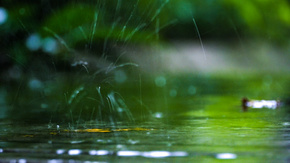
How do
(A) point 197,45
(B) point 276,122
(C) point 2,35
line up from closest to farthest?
(B) point 276,122 < (C) point 2,35 < (A) point 197,45

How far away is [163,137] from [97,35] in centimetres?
1479

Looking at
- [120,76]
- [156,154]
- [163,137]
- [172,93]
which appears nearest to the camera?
[156,154]

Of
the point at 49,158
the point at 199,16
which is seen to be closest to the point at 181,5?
the point at 199,16

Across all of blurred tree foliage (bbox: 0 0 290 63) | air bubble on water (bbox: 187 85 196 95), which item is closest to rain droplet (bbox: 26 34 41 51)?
blurred tree foliage (bbox: 0 0 290 63)

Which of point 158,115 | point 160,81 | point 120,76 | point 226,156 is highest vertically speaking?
point 120,76

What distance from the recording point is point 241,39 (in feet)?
90.0

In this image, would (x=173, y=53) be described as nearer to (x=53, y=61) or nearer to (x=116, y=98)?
(x=53, y=61)

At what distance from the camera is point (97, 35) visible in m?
22.9

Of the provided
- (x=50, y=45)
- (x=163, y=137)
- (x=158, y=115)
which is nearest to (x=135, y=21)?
(x=50, y=45)

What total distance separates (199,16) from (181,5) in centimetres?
106

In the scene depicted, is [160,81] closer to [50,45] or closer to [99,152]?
[50,45]

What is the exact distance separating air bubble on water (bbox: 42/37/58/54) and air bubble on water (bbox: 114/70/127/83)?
3415 mm

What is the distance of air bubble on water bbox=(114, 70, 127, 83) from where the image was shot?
25366 millimetres

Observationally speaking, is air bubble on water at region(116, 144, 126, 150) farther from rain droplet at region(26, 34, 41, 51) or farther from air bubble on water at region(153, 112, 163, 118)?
rain droplet at region(26, 34, 41, 51)
